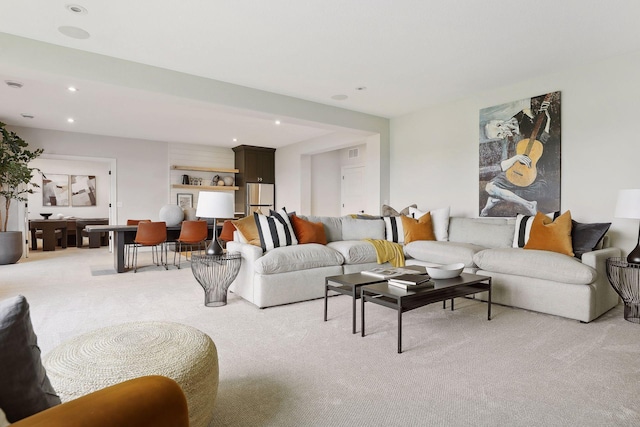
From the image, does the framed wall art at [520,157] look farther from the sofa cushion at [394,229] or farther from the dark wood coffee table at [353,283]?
the dark wood coffee table at [353,283]

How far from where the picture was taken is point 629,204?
336 cm

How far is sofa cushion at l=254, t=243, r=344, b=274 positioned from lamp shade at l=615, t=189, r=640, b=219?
8.89ft

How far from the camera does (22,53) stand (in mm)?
3457

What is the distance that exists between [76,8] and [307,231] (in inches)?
117

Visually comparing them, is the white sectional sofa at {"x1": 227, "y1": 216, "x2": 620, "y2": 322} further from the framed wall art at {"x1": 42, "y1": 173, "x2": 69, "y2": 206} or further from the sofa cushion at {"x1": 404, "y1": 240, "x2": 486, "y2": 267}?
the framed wall art at {"x1": 42, "y1": 173, "x2": 69, "y2": 206}

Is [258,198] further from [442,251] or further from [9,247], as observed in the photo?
[442,251]

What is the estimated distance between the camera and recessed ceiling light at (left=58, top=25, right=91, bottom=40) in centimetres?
329

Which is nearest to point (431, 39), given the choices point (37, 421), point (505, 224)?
Answer: point (505, 224)

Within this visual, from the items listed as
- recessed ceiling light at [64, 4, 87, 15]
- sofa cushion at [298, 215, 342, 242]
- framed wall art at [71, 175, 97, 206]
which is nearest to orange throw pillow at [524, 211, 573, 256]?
sofa cushion at [298, 215, 342, 242]

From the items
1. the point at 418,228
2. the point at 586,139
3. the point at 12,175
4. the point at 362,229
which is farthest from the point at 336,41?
the point at 12,175

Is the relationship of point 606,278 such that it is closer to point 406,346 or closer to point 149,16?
point 406,346

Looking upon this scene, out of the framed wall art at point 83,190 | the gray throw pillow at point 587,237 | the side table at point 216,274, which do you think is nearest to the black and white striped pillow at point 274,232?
the side table at point 216,274

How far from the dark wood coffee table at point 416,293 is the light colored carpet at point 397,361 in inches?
11.7

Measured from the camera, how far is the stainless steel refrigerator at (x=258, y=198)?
9422 millimetres
